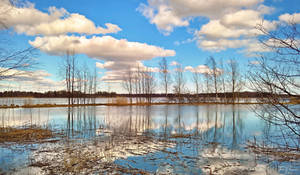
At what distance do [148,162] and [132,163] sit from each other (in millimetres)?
406

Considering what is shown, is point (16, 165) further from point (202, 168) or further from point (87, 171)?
point (202, 168)

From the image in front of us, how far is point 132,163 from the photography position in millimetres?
4945

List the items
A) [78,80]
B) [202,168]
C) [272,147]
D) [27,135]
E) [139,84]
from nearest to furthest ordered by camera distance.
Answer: [202,168] < [272,147] < [27,135] < [78,80] < [139,84]

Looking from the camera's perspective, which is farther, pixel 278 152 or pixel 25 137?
pixel 25 137

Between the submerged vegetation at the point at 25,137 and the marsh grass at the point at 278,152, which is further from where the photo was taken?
the submerged vegetation at the point at 25,137

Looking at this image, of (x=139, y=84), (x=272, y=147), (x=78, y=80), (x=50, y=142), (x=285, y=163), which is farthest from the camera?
(x=139, y=84)

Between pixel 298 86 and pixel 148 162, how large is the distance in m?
3.81

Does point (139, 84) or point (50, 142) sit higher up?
point (139, 84)

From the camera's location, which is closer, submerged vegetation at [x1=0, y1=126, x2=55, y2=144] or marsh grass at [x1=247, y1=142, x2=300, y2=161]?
marsh grass at [x1=247, y1=142, x2=300, y2=161]

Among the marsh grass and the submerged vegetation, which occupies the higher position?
the marsh grass

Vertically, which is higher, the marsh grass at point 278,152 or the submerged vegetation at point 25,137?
the marsh grass at point 278,152

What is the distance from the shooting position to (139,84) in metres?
42.1

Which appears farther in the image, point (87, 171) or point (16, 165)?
point (16, 165)

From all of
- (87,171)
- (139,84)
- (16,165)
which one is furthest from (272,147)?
(139,84)
